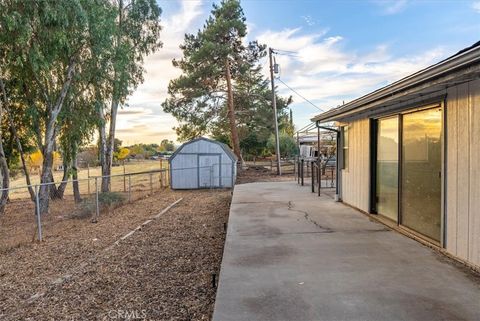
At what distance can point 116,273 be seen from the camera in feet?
14.8

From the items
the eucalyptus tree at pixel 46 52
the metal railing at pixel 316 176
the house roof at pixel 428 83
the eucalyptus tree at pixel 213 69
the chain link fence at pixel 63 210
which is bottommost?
the chain link fence at pixel 63 210

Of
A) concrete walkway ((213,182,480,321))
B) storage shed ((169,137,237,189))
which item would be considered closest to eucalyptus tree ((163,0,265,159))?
storage shed ((169,137,237,189))

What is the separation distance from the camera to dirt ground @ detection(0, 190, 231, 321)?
11.1 feet

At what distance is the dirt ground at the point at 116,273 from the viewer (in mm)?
3396

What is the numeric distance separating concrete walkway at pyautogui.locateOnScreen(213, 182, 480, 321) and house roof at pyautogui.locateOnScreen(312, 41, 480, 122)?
1.92 meters

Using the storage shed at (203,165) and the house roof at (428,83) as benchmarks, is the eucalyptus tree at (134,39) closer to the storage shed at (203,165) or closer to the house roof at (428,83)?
the storage shed at (203,165)

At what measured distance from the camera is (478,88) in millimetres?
3412

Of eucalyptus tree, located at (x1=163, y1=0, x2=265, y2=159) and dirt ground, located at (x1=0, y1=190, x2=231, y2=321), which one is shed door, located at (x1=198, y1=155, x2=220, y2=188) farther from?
dirt ground, located at (x1=0, y1=190, x2=231, y2=321)

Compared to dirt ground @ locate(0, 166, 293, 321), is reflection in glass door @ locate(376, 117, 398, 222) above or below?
above

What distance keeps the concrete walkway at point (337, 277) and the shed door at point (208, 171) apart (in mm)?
11433

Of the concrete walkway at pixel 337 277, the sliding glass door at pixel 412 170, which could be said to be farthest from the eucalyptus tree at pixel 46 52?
the sliding glass door at pixel 412 170

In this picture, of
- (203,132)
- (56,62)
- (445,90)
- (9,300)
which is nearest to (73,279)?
(9,300)

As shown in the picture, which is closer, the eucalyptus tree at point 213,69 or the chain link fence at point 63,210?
the chain link fence at point 63,210

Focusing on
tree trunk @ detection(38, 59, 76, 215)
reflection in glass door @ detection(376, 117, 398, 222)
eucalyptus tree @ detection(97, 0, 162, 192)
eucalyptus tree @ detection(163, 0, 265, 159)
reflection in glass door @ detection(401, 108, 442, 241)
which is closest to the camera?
reflection in glass door @ detection(401, 108, 442, 241)
